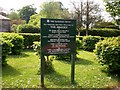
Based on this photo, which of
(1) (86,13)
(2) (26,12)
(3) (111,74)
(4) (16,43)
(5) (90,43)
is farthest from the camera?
(2) (26,12)

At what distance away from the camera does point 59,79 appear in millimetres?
8000

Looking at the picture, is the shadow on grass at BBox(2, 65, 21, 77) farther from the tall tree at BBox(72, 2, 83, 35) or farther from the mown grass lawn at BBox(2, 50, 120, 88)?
the tall tree at BBox(72, 2, 83, 35)

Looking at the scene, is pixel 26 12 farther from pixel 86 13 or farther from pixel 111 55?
pixel 111 55

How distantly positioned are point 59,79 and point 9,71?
2.05m

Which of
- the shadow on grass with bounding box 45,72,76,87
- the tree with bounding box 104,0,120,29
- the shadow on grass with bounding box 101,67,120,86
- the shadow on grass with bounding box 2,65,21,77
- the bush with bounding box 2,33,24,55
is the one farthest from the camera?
the bush with bounding box 2,33,24,55

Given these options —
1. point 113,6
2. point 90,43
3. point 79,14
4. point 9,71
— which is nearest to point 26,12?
point 79,14

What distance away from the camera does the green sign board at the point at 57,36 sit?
758 cm

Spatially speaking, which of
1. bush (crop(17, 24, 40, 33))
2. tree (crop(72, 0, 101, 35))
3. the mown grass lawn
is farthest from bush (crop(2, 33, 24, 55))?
tree (crop(72, 0, 101, 35))

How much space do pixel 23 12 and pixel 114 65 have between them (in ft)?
225

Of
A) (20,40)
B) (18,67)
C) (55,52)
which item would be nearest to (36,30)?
(20,40)

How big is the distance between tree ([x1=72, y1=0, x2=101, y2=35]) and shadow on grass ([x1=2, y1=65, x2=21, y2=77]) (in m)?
26.1

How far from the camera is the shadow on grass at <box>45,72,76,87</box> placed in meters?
7.55

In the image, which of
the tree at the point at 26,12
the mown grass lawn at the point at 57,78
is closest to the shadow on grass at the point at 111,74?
the mown grass lawn at the point at 57,78

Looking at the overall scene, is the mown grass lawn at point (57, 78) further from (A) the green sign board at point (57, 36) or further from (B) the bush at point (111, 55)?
(A) the green sign board at point (57, 36)
